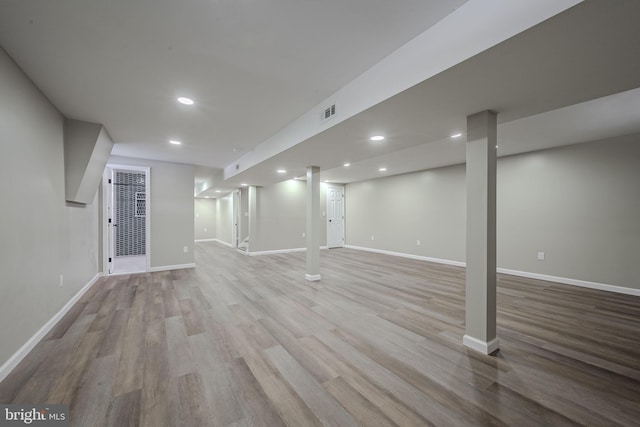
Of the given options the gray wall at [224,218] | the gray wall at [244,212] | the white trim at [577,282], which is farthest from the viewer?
the gray wall at [224,218]

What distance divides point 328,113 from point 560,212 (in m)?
4.83

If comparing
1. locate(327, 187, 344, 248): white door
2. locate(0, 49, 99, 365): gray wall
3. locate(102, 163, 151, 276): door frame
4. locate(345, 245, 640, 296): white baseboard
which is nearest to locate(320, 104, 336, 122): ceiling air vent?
locate(0, 49, 99, 365): gray wall

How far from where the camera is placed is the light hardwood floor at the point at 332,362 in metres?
1.57

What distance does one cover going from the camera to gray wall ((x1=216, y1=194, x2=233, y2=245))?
33.0 ft

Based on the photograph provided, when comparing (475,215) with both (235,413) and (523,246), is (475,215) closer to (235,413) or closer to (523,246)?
(235,413)

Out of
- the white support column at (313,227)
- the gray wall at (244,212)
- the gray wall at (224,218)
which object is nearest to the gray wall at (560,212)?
the white support column at (313,227)

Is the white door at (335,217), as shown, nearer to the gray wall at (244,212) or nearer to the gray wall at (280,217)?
the gray wall at (280,217)

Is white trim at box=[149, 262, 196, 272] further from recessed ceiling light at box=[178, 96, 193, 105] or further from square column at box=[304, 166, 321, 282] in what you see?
recessed ceiling light at box=[178, 96, 193, 105]

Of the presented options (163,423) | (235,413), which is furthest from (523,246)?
(163,423)

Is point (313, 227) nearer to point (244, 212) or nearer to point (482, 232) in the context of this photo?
point (482, 232)

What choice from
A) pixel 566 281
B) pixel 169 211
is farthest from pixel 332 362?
pixel 169 211

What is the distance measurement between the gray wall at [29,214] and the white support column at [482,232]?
389 cm

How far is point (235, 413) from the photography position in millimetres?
1555

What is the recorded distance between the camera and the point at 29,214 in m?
2.33
